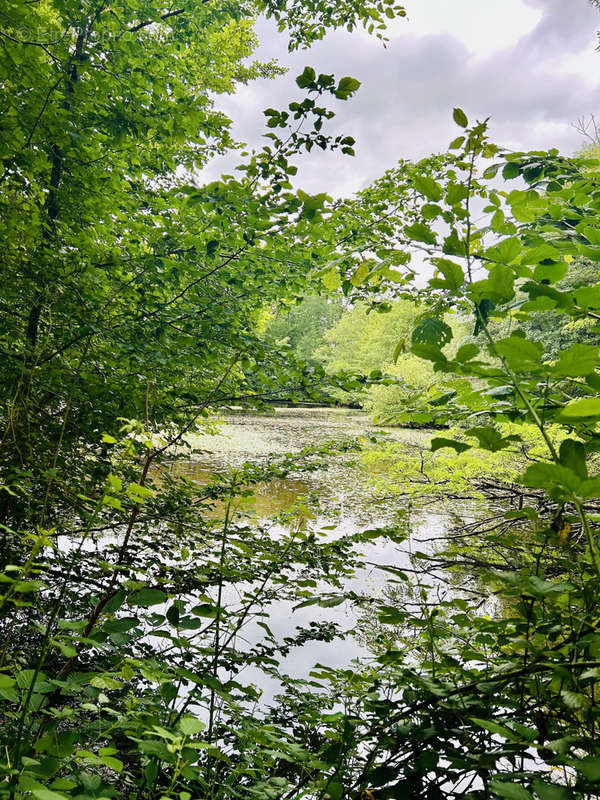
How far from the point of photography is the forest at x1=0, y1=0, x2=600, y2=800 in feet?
2.03

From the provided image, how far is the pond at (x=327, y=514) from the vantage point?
2.62 m

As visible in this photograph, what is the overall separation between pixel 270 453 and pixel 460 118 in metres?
2.02

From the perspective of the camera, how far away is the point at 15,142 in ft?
5.11

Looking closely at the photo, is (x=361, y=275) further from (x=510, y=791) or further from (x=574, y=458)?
(x=510, y=791)

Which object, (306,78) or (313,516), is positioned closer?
(306,78)

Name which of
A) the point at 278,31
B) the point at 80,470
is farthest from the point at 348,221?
the point at 80,470

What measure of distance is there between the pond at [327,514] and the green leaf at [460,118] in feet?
2.91

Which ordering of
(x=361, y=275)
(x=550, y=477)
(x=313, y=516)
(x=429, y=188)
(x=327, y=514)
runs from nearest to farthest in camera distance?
1. (x=550, y=477)
2. (x=429, y=188)
3. (x=361, y=275)
4. (x=327, y=514)
5. (x=313, y=516)

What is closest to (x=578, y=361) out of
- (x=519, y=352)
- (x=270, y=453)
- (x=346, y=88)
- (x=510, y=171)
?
(x=519, y=352)

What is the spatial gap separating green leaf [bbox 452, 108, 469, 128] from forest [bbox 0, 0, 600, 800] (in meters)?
0.02

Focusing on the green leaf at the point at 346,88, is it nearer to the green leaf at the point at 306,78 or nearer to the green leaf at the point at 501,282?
the green leaf at the point at 306,78

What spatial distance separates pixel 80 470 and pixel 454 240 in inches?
79.7

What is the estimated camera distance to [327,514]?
2191 mm

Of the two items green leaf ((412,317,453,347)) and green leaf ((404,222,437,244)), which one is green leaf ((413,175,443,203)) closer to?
green leaf ((404,222,437,244))
